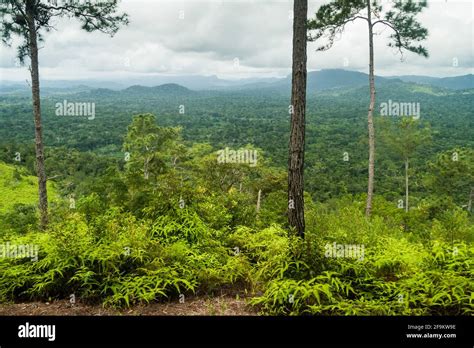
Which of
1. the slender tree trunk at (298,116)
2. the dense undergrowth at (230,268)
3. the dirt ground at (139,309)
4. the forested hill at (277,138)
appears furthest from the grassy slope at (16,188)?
the slender tree trunk at (298,116)

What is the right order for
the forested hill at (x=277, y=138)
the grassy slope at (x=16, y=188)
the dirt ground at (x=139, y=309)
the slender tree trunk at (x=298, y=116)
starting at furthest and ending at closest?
the forested hill at (x=277, y=138) < the grassy slope at (x=16, y=188) < the slender tree trunk at (x=298, y=116) < the dirt ground at (x=139, y=309)

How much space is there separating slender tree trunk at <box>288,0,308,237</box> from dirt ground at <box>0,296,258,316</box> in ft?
5.66

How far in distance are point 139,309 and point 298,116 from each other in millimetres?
3392

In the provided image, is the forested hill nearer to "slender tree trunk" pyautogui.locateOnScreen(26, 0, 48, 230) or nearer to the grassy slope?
the grassy slope

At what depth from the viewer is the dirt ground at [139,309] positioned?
4449mm

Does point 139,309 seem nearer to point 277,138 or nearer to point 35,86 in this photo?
point 35,86

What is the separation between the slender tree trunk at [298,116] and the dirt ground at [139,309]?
1.73 metres

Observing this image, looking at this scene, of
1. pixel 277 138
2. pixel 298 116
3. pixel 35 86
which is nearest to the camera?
pixel 298 116

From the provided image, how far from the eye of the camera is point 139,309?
4473 millimetres

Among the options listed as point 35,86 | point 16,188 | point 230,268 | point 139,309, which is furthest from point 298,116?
point 16,188

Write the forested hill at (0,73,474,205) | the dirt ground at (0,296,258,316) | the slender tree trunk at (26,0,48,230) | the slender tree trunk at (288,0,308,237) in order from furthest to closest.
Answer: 1. the forested hill at (0,73,474,205)
2. the slender tree trunk at (26,0,48,230)
3. the slender tree trunk at (288,0,308,237)
4. the dirt ground at (0,296,258,316)

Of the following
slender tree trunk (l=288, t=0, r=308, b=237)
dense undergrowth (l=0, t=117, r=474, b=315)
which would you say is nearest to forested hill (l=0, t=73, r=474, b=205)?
slender tree trunk (l=288, t=0, r=308, b=237)

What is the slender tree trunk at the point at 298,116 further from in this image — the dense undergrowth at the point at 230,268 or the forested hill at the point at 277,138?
the forested hill at the point at 277,138

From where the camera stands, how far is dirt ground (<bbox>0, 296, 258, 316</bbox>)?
14.6 feet
